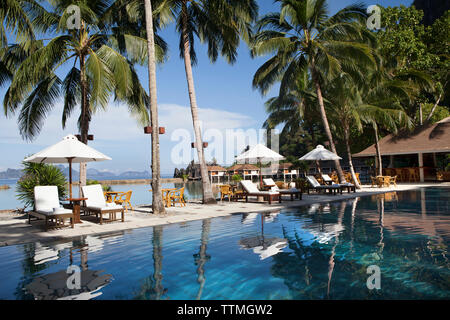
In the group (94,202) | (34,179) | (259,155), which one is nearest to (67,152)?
(94,202)

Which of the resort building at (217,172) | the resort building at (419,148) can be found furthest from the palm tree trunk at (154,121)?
the resort building at (217,172)

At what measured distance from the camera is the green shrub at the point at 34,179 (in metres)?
10.6

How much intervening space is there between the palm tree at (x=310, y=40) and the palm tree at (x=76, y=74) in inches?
282

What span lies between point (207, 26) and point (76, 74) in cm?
599

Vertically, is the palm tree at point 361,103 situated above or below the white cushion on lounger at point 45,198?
above

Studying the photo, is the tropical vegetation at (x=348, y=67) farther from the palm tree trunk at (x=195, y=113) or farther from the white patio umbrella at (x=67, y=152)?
the white patio umbrella at (x=67, y=152)

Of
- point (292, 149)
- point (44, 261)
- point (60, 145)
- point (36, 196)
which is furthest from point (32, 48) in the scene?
point (292, 149)

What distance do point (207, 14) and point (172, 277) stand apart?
38.4 ft

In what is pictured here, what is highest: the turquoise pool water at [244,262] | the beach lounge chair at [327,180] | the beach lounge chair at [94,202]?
the beach lounge chair at [327,180]

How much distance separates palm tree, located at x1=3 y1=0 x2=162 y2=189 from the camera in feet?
35.4

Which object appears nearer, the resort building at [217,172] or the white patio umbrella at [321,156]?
the white patio umbrella at [321,156]

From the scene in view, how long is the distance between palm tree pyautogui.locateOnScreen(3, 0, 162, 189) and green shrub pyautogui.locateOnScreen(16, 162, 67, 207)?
80 centimetres

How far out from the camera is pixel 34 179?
10820 mm

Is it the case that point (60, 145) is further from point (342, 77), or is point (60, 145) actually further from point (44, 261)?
point (342, 77)
